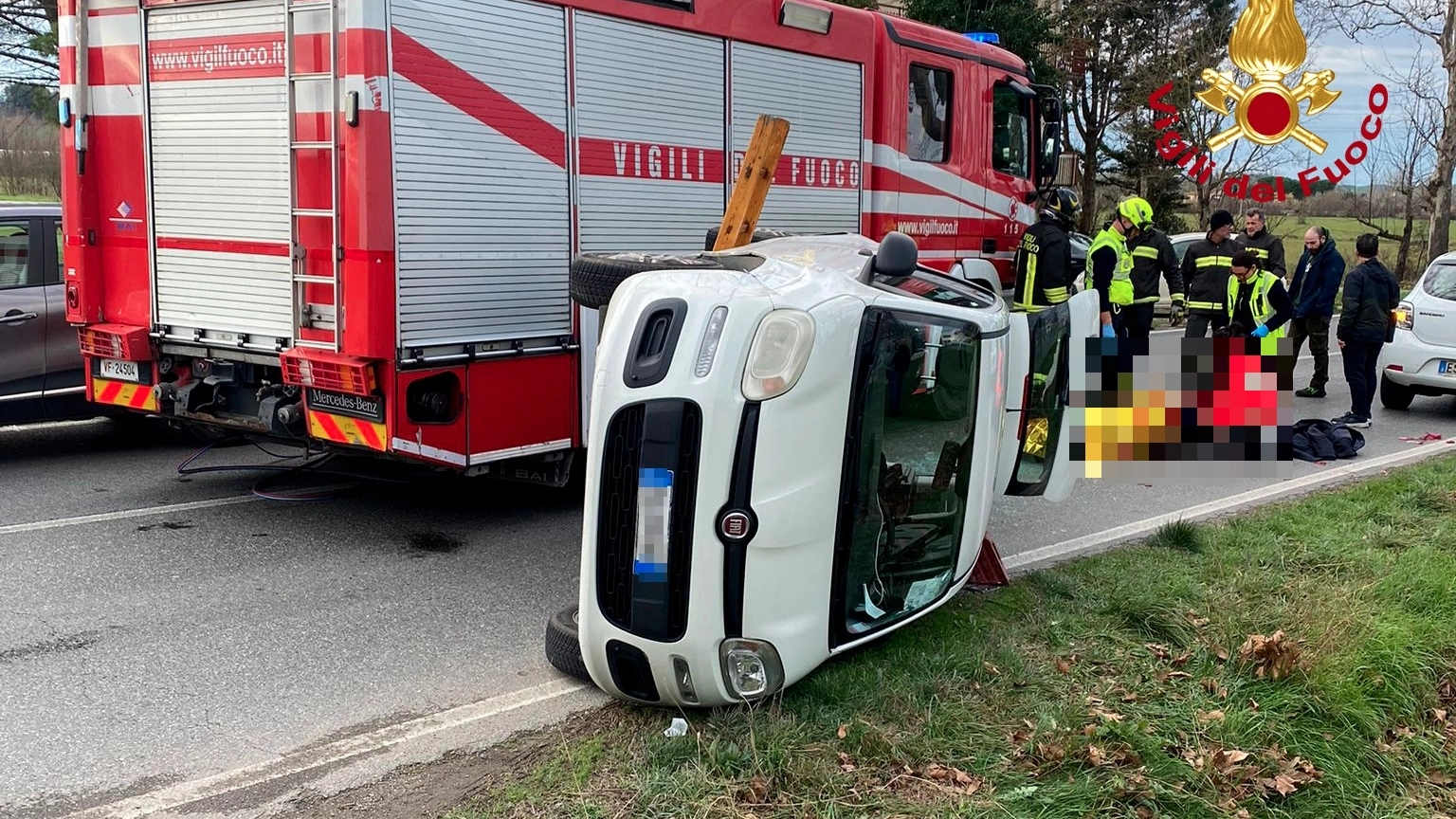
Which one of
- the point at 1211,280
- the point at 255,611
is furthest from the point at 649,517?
the point at 1211,280

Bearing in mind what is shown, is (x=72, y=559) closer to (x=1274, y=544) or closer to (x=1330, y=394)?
(x=1274, y=544)

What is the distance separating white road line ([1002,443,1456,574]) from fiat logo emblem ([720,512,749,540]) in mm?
2642

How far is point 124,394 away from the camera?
6.79 metres

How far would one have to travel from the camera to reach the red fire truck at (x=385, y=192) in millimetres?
5668

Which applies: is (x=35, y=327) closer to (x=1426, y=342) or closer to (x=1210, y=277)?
(x=1210, y=277)

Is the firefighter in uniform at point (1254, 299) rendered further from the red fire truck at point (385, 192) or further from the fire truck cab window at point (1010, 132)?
the red fire truck at point (385, 192)

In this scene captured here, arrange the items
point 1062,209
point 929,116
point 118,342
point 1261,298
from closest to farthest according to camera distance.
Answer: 1. point 118,342
2. point 929,116
3. point 1261,298
4. point 1062,209

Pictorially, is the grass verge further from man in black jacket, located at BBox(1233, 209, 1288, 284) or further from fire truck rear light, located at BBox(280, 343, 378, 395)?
man in black jacket, located at BBox(1233, 209, 1288, 284)

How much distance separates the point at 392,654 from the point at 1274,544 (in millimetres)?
4260

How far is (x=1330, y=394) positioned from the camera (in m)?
12.6

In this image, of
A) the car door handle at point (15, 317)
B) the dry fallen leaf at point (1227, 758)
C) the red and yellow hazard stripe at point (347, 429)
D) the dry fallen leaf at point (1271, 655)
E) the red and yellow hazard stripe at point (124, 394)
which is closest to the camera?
the dry fallen leaf at point (1227, 758)

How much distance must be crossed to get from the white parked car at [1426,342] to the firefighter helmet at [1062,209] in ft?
11.2

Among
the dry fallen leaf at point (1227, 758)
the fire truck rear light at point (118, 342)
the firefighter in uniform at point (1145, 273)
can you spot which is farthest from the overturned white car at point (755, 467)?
the firefighter in uniform at point (1145, 273)

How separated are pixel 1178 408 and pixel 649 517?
4.37m
